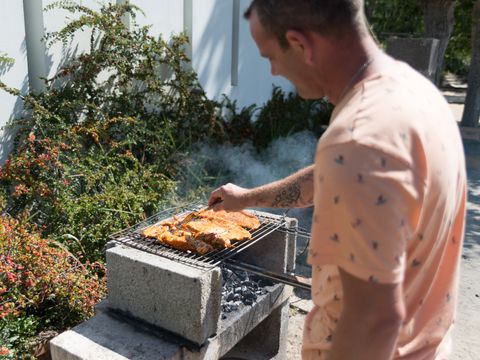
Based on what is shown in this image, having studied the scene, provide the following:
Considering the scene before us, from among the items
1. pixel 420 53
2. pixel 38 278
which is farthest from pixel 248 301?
pixel 420 53

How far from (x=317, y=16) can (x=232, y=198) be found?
1330 millimetres

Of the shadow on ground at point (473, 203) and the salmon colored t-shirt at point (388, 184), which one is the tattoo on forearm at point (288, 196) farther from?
the shadow on ground at point (473, 203)

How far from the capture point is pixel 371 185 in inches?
40.4

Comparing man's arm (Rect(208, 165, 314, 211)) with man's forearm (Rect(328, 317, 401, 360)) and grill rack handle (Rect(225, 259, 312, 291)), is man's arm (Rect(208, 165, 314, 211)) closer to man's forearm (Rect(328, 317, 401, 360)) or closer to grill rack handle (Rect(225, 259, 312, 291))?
grill rack handle (Rect(225, 259, 312, 291))

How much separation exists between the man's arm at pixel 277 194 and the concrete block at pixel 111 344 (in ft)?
2.67

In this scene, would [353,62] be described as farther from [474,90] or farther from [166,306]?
[474,90]

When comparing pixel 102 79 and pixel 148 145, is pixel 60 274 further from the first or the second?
pixel 102 79

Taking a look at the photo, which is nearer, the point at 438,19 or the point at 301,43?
the point at 301,43

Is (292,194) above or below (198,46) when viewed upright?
below

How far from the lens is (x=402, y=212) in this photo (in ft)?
3.44

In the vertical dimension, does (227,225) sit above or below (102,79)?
below

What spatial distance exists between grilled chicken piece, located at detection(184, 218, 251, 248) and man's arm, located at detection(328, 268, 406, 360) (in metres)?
1.66

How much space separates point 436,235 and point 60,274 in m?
2.79

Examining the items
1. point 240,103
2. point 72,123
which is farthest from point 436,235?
point 240,103
